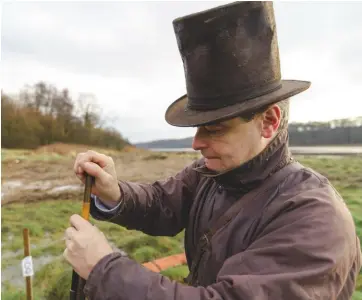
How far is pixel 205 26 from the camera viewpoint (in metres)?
0.87

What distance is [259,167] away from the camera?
91cm

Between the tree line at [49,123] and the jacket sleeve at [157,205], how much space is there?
6.36 ft

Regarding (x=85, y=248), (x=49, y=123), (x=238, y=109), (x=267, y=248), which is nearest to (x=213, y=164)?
(x=238, y=109)

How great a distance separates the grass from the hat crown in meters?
2.18

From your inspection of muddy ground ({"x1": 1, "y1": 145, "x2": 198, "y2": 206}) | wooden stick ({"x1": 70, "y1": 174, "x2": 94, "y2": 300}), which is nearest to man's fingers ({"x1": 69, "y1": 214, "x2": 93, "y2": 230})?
wooden stick ({"x1": 70, "y1": 174, "x2": 94, "y2": 300})

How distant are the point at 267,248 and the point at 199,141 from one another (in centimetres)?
33

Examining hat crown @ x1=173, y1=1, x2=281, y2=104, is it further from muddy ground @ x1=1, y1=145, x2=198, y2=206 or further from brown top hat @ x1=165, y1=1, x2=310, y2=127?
muddy ground @ x1=1, y1=145, x2=198, y2=206

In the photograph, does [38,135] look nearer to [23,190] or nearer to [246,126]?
[23,190]

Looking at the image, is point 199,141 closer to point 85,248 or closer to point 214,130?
point 214,130

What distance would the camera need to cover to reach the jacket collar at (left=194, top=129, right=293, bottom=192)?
91cm

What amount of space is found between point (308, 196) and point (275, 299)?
238mm

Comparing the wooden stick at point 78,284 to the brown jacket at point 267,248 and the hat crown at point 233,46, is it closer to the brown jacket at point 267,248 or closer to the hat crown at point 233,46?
the brown jacket at point 267,248

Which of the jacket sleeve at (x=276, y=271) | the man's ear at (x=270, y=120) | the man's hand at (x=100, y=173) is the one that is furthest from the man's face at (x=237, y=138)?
the man's hand at (x=100, y=173)

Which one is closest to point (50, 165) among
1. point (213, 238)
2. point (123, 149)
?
point (123, 149)
